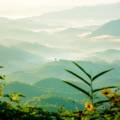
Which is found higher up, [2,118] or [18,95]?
[18,95]

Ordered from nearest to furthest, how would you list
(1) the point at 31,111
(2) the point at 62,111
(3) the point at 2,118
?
(3) the point at 2,118, (1) the point at 31,111, (2) the point at 62,111

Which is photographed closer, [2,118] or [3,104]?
[2,118]

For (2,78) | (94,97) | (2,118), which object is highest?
(2,78)

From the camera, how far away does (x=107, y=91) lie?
596cm

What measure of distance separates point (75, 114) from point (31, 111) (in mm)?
678

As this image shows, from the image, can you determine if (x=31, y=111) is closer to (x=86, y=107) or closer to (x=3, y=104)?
(x=3, y=104)

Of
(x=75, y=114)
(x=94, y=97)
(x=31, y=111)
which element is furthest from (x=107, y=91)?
(x=31, y=111)

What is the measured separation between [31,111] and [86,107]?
76 cm

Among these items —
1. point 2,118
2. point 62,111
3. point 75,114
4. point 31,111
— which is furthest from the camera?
point 62,111

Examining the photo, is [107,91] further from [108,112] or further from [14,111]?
[14,111]

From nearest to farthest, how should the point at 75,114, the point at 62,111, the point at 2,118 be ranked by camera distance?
the point at 2,118
the point at 75,114
the point at 62,111

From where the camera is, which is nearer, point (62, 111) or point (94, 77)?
point (94, 77)

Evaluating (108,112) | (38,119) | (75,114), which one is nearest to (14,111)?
(38,119)

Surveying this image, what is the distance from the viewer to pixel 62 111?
6266mm
